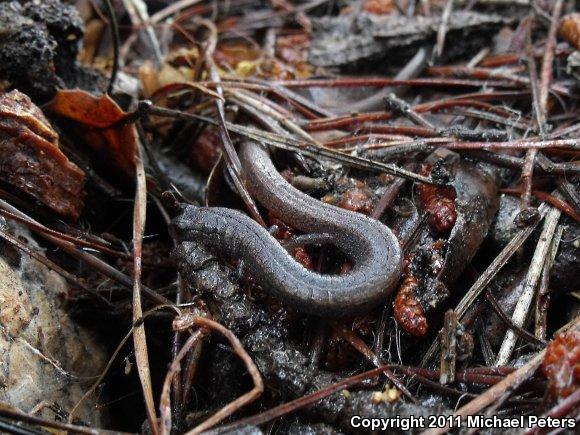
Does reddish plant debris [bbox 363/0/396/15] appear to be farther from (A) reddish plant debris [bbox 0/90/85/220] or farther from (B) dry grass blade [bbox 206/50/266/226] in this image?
(A) reddish plant debris [bbox 0/90/85/220]

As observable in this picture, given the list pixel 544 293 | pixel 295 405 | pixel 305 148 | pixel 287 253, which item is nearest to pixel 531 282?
pixel 544 293

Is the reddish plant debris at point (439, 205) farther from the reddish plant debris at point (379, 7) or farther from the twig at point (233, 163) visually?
the reddish plant debris at point (379, 7)

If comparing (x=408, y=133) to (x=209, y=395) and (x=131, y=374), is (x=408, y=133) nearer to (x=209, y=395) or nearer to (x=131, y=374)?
(x=209, y=395)

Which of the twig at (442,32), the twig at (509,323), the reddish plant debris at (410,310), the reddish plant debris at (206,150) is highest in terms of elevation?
the twig at (442,32)

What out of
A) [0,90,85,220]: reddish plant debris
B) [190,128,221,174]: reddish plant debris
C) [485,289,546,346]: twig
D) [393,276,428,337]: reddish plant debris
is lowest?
[485,289,546,346]: twig

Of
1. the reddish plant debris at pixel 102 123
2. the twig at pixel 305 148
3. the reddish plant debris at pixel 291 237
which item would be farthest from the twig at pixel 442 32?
the reddish plant debris at pixel 102 123

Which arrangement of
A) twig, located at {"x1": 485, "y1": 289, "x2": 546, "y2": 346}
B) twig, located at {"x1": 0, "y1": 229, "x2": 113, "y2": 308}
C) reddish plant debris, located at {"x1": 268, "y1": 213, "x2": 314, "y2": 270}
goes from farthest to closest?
reddish plant debris, located at {"x1": 268, "y1": 213, "x2": 314, "y2": 270}
twig, located at {"x1": 0, "y1": 229, "x2": 113, "y2": 308}
twig, located at {"x1": 485, "y1": 289, "x2": 546, "y2": 346}

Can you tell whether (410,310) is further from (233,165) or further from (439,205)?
Result: (233,165)

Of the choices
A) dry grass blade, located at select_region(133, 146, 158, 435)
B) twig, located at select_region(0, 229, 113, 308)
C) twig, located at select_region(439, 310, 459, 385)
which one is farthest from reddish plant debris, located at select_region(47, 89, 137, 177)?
twig, located at select_region(439, 310, 459, 385)
